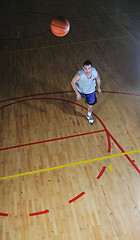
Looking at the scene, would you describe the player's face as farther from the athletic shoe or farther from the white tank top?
the athletic shoe

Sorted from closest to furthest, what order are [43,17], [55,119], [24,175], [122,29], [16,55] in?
[24,175]
[55,119]
[16,55]
[122,29]
[43,17]

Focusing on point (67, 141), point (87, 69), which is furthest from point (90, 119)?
point (87, 69)

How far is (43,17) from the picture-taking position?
1105 centimetres

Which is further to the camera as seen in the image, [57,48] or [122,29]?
[122,29]

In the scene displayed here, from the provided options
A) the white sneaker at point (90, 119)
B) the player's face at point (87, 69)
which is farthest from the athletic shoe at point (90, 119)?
the player's face at point (87, 69)

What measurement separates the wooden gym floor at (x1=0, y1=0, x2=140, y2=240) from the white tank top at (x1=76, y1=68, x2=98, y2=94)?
2.91 feet

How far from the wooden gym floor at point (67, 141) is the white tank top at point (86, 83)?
89 cm

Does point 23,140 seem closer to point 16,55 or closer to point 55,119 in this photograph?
point 55,119

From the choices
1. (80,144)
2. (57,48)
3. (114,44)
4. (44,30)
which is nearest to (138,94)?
(80,144)

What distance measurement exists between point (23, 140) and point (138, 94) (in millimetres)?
3310

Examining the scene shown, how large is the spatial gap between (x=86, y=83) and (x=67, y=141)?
52.5 inches

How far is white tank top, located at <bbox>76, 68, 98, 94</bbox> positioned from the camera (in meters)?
4.65

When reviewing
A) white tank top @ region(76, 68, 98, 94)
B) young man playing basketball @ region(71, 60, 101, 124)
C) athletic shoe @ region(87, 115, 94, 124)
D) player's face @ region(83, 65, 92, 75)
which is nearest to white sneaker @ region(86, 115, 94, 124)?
athletic shoe @ region(87, 115, 94, 124)

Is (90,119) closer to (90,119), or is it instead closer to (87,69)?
(90,119)
